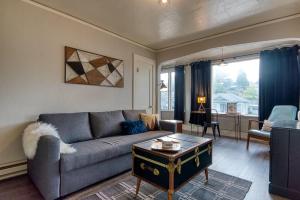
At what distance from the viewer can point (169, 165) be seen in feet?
5.32

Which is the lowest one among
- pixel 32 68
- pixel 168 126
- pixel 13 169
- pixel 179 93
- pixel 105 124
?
pixel 13 169

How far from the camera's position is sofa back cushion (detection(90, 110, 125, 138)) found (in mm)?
2880

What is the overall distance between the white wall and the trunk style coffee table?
1742 mm

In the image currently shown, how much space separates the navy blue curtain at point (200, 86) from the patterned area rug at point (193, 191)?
3.03 meters

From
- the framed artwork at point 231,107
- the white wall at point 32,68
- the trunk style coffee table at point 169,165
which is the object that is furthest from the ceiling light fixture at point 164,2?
the framed artwork at point 231,107

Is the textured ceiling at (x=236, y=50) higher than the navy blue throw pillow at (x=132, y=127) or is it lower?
higher

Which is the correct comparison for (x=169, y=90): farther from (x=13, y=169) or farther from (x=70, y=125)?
(x=13, y=169)

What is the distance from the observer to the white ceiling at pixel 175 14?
255cm

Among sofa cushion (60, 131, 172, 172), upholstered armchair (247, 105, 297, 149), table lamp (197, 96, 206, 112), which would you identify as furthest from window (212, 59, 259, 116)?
sofa cushion (60, 131, 172, 172)

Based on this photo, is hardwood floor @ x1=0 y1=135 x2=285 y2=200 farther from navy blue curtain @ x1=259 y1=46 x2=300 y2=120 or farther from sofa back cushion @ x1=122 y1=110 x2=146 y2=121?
sofa back cushion @ x1=122 y1=110 x2=146 y2=121

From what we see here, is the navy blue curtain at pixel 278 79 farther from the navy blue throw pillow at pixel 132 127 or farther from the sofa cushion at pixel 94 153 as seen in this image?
the sofa cushion at pixel 94 153

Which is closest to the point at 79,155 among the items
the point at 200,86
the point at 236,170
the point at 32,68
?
the point at 32,68

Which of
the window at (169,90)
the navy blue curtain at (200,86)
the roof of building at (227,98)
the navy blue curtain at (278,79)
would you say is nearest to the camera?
the navy blue curtain at (278,79)

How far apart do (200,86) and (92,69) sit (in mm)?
3573
